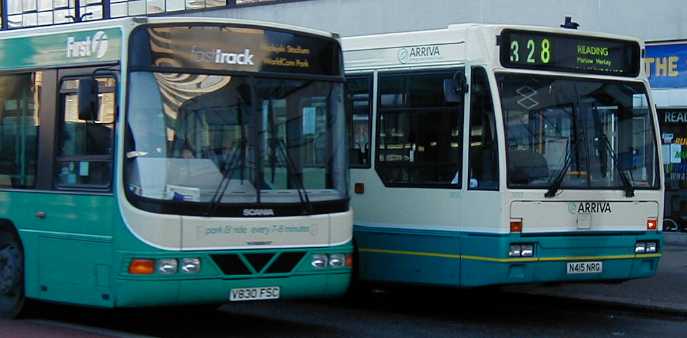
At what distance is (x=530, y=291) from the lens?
14.1 metres

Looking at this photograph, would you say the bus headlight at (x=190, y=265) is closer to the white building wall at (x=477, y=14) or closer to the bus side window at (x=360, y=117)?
the bus side window at (x=360, y=117)

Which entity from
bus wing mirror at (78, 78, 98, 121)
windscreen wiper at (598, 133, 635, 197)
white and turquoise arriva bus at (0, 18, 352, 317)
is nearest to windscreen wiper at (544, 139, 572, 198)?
windscreen wiper at (598, 133, 635, 197)

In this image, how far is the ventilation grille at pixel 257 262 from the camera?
32.4ft

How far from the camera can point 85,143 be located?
1019 centimetres

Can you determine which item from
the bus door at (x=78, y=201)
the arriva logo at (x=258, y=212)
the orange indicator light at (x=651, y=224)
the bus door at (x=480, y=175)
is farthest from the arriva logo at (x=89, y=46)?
the orange indicator light at (x=651, y=224)

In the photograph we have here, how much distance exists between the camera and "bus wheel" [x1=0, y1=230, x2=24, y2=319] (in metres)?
11.0

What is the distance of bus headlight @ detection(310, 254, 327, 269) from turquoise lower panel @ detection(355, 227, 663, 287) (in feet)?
5.19

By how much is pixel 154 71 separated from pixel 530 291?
20.7ft

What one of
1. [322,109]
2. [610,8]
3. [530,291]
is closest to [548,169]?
[322,109]

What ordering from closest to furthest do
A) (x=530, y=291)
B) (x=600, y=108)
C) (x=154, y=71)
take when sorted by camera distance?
(x=154, y=71) → (x=600, y=108) → (x=530, y=291)

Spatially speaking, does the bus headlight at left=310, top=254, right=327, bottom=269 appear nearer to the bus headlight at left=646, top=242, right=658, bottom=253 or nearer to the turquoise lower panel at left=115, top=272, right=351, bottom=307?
the turquoise lower panel at left=115, top=272, right=351, bottom=307

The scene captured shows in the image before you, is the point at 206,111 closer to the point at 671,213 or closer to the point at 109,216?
the point at 109,216

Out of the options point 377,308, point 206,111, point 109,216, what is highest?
point 206,111

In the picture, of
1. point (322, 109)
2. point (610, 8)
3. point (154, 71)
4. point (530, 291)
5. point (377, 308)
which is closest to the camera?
point (154, 71)
